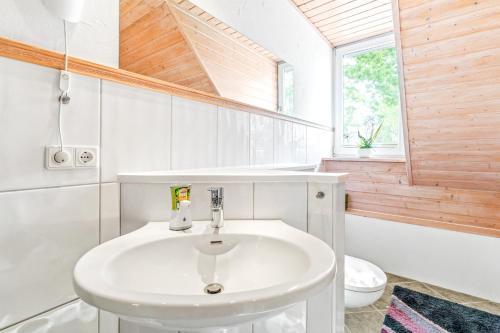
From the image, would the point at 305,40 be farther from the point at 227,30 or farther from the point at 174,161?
the point at 174,161

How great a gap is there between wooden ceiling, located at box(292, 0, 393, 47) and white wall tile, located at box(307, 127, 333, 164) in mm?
944

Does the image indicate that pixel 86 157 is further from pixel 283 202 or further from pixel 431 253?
pixel 431 253

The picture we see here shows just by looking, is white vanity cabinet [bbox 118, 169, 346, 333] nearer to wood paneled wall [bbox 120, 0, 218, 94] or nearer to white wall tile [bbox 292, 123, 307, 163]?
wood paneled wall [bbox 120, 0, 218, 94]

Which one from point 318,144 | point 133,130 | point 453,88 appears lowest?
point 133,130

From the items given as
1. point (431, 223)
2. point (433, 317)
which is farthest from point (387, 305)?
point (431, 223)

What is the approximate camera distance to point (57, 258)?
68 cm

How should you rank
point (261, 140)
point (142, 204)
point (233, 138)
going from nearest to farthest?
1. point (142, 204)
2. point (233, 138)
3. point (261, 140)

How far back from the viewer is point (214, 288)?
2.16 feet

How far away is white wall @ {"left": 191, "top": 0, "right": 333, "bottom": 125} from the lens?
54.7 inches

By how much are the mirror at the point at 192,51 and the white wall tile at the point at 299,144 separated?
1.15ft

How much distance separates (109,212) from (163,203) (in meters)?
0.16

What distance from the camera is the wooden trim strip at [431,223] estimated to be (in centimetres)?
184

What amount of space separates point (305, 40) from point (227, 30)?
42.4 inches

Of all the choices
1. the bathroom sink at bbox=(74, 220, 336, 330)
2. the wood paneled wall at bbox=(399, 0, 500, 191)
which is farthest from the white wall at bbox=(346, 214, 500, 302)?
the bathroom sink at bbox=(74, 220, 336, 330)
